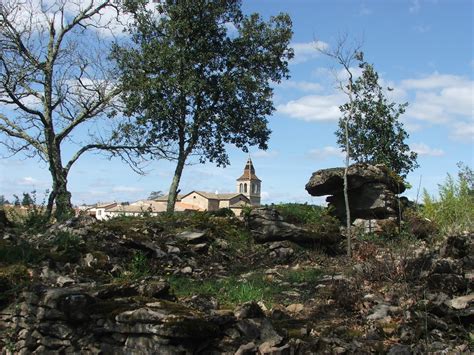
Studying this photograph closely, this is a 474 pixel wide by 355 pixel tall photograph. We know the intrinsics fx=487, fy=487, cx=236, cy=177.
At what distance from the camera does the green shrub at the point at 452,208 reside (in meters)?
9.92

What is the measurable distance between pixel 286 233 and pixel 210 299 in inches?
183

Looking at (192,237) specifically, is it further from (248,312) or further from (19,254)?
(248,312)

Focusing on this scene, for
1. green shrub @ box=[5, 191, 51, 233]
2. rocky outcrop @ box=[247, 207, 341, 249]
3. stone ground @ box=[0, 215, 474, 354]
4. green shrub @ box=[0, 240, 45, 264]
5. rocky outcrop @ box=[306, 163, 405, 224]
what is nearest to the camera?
stone ground @ box=[0, 215, 474, 354]

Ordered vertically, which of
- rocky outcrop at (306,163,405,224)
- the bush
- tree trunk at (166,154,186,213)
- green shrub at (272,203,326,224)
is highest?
tree trunk at (166,154,186,213)

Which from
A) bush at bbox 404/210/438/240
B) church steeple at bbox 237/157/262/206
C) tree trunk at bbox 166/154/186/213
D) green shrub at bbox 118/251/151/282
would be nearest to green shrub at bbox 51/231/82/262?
green shrub at bbox 118/251/151/282

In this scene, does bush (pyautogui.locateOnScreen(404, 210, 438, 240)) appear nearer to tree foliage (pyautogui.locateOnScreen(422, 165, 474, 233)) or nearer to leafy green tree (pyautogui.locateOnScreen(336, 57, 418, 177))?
tree foliage (pyautogui.locateOnScreen(422, 165, 474, 233))

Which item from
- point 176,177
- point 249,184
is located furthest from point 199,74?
point 249,184

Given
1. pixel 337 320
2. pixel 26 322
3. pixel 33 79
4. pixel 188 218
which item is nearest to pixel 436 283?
pixel 337 320

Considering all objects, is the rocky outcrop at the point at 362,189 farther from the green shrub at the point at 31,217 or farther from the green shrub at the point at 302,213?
the green shrub at the point at 31,217

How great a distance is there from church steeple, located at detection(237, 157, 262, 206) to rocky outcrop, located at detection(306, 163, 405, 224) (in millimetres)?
103034

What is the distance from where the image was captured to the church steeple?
11869cm

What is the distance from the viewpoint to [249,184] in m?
119

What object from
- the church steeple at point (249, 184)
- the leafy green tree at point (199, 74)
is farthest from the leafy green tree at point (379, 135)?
the church steeple at point (249, 184)

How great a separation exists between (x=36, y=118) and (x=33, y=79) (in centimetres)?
237
